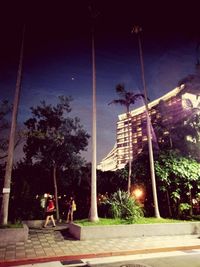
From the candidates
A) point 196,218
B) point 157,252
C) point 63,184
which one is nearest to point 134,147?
point 63,184

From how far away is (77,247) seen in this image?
10156 mm

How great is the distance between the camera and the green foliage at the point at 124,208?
562 inches

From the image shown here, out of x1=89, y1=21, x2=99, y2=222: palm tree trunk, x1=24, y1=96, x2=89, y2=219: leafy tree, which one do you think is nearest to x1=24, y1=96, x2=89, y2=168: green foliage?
x1=24, y1=96, x2=89, y2=219: leafy tree

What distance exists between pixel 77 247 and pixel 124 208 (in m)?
5.11

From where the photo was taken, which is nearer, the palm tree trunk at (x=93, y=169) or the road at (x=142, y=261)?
the road at (x=142, y=261)

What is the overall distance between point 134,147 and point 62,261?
11439 cm

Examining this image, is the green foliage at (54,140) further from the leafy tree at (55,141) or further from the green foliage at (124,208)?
the green foliage at (124,208)

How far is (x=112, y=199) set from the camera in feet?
51.6

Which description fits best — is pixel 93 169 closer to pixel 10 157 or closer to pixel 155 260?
pixel 10 157

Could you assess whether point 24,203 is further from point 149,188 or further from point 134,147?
point 134,147

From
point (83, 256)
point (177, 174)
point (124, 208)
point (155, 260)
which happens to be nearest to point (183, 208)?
point (177, 174)

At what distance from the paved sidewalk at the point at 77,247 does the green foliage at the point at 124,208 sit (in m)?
1.72

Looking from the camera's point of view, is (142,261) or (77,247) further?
(77,247)

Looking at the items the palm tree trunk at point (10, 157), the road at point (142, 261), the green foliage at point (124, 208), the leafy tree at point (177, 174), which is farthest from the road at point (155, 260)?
the leafy tree at point (177, 174)
